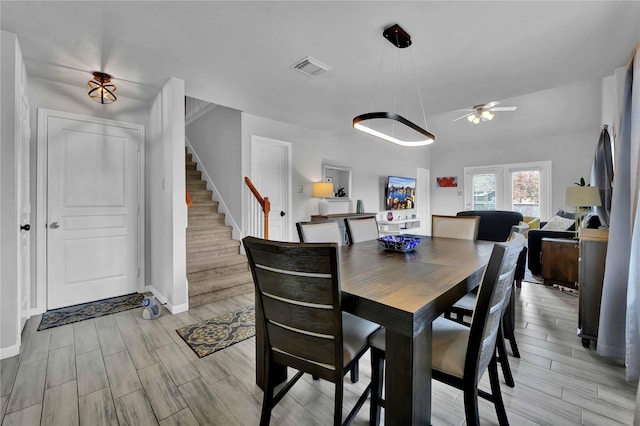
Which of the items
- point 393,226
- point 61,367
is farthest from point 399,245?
point 393,226

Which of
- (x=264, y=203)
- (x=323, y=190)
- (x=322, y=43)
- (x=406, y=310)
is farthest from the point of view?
(x=323, y=190)

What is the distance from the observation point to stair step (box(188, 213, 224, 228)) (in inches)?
165

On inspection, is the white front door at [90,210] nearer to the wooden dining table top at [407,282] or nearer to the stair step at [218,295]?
the stair step at [218,295]

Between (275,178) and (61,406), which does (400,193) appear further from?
(61,406)

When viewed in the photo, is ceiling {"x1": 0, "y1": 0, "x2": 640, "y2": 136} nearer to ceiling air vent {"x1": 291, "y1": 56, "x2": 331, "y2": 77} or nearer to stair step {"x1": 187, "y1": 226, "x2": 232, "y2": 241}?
ceiling air vent {"x1": 291, "y1": 56, "x2": 331, "y2": 77}

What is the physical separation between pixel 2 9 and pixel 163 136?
139cm

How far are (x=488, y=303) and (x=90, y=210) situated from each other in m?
3.90

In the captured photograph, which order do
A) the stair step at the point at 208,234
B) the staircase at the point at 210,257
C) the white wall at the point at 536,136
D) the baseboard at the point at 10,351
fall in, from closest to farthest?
the baseboard at the point at 10,351, the staircase at the point at 210,257, the stair step at the point at 208,234, the white wall at the point at 536,136

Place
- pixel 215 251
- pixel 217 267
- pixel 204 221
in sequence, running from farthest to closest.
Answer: pixel 204 221
pixel 215 251
pixel 217 267

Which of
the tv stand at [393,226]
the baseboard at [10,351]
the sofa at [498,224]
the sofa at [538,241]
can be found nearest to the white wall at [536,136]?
→ the tv stand at [393,226]

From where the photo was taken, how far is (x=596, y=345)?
211cm

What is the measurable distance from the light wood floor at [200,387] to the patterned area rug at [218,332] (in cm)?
8

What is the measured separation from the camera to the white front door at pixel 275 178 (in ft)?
13.9

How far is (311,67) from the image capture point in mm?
2652
